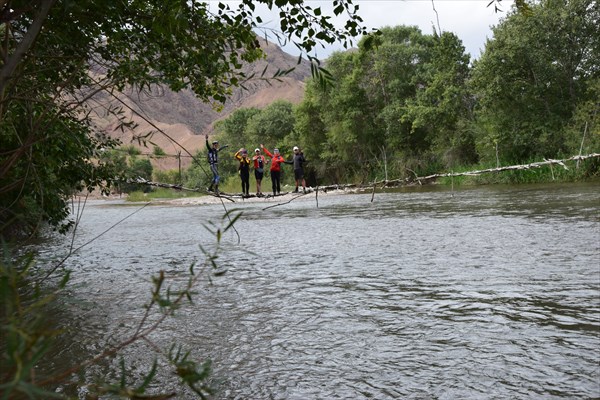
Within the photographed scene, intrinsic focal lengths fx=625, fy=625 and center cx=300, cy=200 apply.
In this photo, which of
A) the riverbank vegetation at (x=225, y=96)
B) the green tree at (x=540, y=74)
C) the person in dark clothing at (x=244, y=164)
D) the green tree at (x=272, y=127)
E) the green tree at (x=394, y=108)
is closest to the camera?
the riverbank vegetation at (x=225, y=96)

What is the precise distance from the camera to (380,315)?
7.79m

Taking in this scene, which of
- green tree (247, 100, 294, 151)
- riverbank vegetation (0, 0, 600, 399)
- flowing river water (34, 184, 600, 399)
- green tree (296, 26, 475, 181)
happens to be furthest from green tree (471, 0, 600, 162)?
green tree (247, 100, 294, 151)

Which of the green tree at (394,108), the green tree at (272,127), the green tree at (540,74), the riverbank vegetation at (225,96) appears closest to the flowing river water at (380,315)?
the riverbank vegetation at (225,96)

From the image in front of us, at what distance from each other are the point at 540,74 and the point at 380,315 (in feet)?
139

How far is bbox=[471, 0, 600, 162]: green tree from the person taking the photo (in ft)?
144

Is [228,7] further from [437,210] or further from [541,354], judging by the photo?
[437,210]

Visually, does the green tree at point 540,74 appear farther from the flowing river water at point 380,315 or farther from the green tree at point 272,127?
the green tree at point 272,127

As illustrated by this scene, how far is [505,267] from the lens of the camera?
10664 mm

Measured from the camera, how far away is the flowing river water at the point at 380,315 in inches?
214

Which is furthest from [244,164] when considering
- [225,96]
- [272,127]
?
[272,127]

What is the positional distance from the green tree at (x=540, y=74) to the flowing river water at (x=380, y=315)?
3164 centimetres

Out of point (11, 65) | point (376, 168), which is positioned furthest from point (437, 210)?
point (376, 168)

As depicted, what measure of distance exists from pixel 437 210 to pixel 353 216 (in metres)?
3.21

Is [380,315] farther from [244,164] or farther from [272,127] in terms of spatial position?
[272,127]
